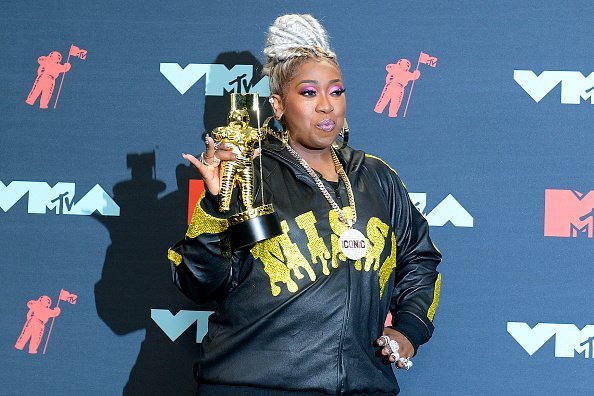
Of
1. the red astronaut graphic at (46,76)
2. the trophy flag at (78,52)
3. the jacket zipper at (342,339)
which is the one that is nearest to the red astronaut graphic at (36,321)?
the red astronaut graphic at (46,76)

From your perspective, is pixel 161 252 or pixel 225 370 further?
pixel 161 252

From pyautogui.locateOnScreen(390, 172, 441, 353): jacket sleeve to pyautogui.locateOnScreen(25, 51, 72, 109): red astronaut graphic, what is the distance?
0.99 meters

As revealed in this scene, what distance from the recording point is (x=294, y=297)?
1.71 metres

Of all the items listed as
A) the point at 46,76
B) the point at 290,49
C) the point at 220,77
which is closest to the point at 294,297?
the point at 290,49

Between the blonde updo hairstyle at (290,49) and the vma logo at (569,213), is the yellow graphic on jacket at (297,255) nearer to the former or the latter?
the blonde updo hairstyle at (290,49)

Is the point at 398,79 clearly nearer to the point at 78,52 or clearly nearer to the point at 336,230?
the point at 336,230

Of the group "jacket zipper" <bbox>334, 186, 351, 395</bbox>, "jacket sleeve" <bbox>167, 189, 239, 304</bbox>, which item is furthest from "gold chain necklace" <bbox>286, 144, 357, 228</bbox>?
"jacket sleeve" <bbox>167, 189, 239, 304</bbox>

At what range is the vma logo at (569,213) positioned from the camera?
2275mm

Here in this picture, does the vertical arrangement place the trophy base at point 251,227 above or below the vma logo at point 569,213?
below

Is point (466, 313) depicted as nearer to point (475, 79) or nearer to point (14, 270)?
point (475, 79)

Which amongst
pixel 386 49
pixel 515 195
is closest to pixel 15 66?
pixel 386 49

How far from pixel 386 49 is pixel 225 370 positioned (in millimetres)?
1008

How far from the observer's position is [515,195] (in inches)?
90.0

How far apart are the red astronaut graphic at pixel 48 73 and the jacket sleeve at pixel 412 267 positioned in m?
0.96
